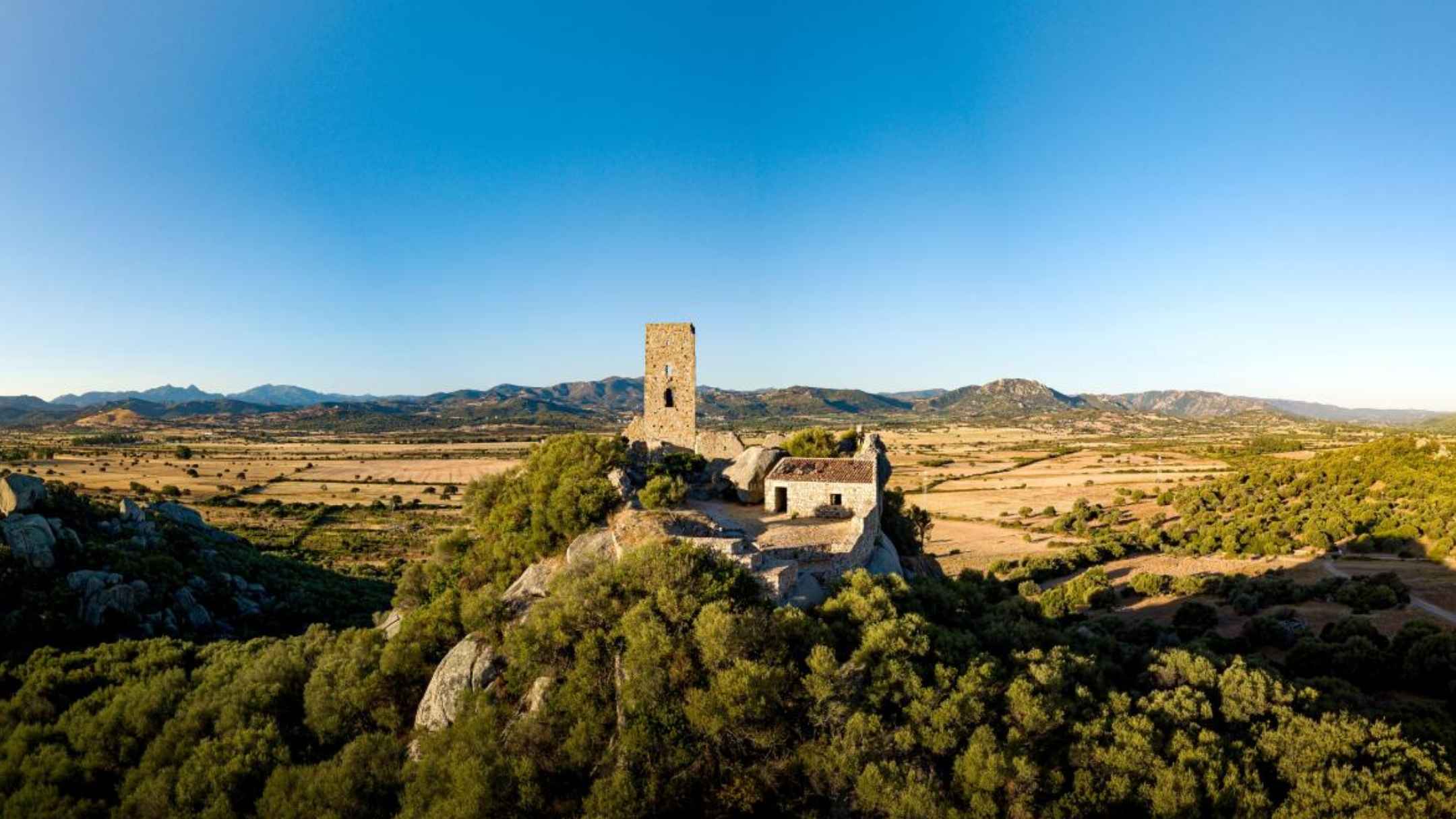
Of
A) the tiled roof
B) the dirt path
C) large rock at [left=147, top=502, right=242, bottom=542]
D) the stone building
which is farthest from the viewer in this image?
large rock at [left=147, top=502, right=242, bottom=542]

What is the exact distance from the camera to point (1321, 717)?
568 inches

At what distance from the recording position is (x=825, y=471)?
2286 cm

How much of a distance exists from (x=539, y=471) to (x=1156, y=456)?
390 feet

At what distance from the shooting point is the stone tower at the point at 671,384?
2795 cm

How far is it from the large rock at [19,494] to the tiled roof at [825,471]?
37.0 meters

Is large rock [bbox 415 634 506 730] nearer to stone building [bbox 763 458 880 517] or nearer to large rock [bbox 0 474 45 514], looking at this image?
stone building [bbox 763 458 880 517]

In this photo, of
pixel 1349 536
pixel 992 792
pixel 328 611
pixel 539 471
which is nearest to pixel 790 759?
pixel 992 792

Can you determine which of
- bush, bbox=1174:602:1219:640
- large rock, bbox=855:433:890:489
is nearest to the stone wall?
large rock, bbox=855:433:890:489

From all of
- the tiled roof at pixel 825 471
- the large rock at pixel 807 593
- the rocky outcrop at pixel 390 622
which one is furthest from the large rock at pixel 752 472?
the rocky outcrop at pixel 390 622

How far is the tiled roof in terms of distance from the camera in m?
22.2

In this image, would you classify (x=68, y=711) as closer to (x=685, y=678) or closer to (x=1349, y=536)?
(x=685, y=678)

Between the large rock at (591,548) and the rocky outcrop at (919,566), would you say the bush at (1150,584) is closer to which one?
the rocky outcrop at (919,566)

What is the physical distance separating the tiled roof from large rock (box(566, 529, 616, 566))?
262 inches

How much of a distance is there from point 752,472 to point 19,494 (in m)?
36.7
